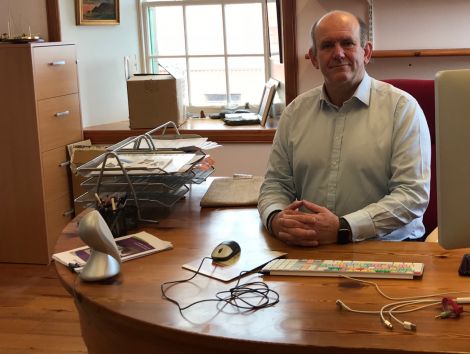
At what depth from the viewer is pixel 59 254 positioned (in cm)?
188

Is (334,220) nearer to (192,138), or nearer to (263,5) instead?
(192,138)

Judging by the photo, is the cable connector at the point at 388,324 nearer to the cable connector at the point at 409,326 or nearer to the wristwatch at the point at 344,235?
the cable connector at the point at 409,326

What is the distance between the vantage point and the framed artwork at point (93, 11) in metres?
4.22

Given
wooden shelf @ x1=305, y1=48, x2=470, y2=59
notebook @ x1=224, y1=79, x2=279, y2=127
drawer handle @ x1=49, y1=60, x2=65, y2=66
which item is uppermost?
drawer handle @ x1=49, y1=60, x2=65, y2=66

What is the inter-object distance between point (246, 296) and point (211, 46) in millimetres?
3077

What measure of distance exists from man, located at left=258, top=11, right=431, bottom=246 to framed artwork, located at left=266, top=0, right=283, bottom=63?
163 cm

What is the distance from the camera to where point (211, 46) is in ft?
14.6

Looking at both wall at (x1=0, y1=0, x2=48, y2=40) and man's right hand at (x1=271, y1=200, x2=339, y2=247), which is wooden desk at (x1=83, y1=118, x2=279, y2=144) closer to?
wall at (x1=0, y1=0, x2=48, y2=40)

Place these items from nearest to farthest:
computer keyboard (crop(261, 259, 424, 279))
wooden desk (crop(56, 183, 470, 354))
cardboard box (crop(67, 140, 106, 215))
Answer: wooden desk (crop(56, 183, 470, 354)), computer keyboard (crop(261, 259, 424, 279)), cardboard box (crop(67, 140, 106, 215))

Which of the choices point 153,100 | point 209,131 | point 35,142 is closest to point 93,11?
point 153,100

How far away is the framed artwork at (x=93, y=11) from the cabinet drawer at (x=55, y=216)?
40.4 inches

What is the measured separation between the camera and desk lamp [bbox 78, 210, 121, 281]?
1.68m

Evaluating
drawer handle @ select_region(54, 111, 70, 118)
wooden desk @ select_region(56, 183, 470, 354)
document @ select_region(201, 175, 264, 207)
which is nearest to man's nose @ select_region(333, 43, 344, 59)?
document @ select_region(201, 175, 264, 207)

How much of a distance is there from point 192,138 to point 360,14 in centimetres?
147
